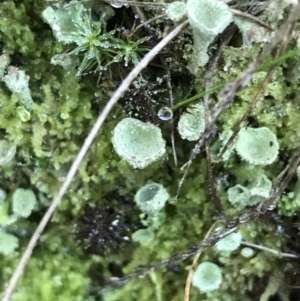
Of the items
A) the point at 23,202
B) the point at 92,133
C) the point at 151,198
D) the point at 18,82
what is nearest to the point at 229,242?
the point at 151,198

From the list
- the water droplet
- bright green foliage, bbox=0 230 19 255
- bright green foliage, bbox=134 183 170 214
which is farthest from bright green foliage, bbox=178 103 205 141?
bright green foliage, bbox=0 230 19 255

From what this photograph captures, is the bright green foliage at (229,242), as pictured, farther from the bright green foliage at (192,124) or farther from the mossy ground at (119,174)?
the bright green foliage at (192,124)

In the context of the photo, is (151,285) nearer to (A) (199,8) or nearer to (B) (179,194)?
(B) (179,194)

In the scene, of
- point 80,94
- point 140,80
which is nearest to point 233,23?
point 140,80

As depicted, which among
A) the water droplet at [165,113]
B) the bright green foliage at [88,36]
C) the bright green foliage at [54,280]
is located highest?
the bright green foliage at [88,36]

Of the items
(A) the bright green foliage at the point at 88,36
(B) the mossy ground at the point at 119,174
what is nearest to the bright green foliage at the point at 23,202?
(B) the mossy ground at the point at 119,174

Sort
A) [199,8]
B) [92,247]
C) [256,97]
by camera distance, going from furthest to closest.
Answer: [92,247] → [256,97] → [199,8]

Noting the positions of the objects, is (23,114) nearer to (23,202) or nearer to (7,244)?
(23,202)
